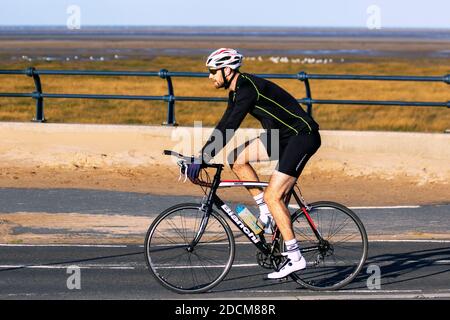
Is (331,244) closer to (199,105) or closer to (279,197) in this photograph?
(279,197)

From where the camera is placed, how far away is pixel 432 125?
2691 centimetres

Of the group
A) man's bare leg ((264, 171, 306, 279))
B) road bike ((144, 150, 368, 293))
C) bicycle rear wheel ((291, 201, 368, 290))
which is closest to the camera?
man's bare leg ((264, 171, 306, 279))

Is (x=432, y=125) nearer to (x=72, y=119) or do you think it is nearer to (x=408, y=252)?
(x=72, y=119)

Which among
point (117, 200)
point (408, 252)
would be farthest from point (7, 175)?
point (408, 252)

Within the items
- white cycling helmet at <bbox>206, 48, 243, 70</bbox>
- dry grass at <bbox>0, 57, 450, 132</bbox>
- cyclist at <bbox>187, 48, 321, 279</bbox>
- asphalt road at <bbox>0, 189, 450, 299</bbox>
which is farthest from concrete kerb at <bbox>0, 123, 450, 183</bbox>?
dry grass at <bbox>0, 57, 450, 132</bbox>

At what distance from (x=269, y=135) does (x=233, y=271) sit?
65.0 inches

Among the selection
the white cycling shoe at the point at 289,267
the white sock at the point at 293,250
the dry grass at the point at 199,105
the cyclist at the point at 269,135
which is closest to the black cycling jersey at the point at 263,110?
the cyclist at the point at 269,135

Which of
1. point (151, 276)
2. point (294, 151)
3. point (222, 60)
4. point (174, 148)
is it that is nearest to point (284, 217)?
point (294, 151)

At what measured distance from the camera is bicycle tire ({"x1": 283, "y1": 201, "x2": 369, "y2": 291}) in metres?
8.95

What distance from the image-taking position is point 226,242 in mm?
8945

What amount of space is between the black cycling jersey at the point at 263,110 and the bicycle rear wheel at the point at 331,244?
0.69 metres

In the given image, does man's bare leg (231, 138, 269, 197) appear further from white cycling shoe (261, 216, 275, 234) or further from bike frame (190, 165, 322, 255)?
white cycling shoe (261, 216, 275, 234)

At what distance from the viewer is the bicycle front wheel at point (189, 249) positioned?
881 centimetres

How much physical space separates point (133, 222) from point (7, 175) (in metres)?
4.19
